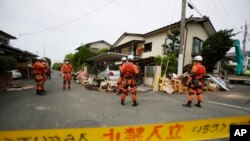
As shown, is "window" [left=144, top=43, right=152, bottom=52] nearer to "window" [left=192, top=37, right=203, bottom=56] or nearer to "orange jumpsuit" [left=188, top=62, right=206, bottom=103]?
"window" [left=192, top=37, right=203, bottom=56]

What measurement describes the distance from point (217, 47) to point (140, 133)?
1577 cm

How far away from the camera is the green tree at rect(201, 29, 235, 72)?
52.3 ft

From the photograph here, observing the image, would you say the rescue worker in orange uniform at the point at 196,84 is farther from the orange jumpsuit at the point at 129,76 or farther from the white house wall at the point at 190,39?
the white house wall at the point at 190,39

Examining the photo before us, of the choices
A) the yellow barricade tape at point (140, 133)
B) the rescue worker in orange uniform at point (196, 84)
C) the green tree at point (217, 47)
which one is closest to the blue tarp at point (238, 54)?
the green tree at point (217, 47)

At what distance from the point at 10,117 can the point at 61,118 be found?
1.53 metres

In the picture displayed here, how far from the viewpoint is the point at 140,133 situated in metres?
2.86

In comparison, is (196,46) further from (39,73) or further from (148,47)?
(39,73)

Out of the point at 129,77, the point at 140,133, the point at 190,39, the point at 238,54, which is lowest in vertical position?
the point at 140,133

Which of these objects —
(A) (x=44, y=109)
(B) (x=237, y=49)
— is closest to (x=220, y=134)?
(A) (x=44, y=109)

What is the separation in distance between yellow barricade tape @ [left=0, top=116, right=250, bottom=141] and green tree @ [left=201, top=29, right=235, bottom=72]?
14.3m

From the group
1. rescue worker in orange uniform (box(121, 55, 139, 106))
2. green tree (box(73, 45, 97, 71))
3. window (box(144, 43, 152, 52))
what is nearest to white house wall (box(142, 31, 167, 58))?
window (box(144, 43, 152, 52))

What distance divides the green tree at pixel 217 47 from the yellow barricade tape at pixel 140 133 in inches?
563

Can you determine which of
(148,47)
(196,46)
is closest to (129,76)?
(196,46)

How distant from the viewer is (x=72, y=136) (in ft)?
8.00
